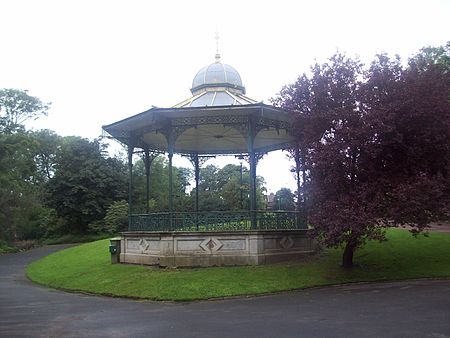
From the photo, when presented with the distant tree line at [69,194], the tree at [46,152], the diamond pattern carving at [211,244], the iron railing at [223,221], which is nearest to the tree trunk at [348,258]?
the iron railing at [223,221]

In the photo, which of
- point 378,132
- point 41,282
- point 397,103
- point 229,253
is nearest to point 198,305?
point 229,253

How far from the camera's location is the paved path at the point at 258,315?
9.59m

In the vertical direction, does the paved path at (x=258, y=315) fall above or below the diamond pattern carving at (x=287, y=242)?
below

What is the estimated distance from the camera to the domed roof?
22.8 meters

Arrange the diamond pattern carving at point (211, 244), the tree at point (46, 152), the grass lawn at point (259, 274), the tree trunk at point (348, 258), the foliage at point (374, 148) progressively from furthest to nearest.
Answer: the tree at point (46, 152) → the diamond pattern carving at point (211, 244) → the tree trunk at point (348, 258) → the grass lawn at point (259, 274) → the foliage at point (374, 148)

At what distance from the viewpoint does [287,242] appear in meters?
19.8

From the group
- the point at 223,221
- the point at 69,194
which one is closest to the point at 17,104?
the point at 69,194

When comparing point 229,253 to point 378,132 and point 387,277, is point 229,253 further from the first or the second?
point 378,132

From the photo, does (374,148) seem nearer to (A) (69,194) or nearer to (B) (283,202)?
(B) (283,202)

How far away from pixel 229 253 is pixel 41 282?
361 inches

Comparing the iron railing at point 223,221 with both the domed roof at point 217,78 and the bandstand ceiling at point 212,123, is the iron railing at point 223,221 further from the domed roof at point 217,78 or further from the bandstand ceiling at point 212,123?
the domed roof at point 217,78

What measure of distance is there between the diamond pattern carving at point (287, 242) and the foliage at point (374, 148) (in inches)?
128

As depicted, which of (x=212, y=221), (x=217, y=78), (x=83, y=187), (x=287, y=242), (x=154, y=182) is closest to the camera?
(x=212, y=221)

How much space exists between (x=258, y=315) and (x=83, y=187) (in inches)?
1759
